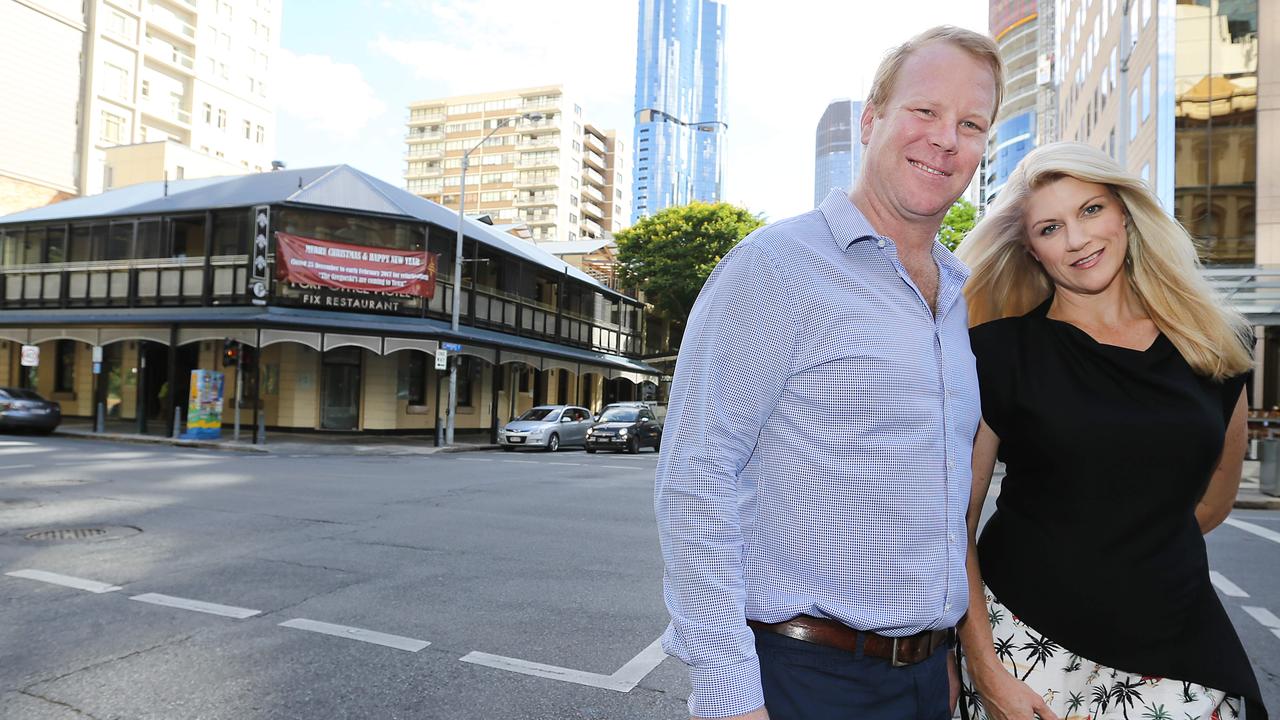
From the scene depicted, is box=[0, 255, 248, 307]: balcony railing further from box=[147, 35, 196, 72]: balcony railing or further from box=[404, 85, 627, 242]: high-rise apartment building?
box=[404, 85, 627, 242]: high-rise apartment building

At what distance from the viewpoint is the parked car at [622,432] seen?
82.8 ft

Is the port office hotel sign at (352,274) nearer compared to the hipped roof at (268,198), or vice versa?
the port office hotel sign at (352,274)

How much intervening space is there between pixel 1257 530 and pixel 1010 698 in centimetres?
1106

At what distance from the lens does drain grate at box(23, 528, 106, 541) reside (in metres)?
7.66

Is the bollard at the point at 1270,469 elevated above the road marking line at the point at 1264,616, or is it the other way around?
the bollard at the point at 1270,469

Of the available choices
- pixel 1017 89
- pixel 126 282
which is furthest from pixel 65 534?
pixel 1017 89

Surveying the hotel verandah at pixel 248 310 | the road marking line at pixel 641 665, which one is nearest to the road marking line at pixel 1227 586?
the road marking line at pixel 641 665

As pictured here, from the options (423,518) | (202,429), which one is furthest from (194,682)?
(202,429)

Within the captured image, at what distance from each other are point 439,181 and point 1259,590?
109 m

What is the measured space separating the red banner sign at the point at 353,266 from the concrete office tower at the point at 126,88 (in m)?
23.2

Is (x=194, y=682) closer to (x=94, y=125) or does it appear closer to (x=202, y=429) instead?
(x=202, y=429)

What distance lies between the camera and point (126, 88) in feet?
181

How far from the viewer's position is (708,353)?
65.7 inches

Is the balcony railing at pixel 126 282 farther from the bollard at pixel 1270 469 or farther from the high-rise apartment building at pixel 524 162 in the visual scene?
the high-rise apartment building at pixel 524 162
